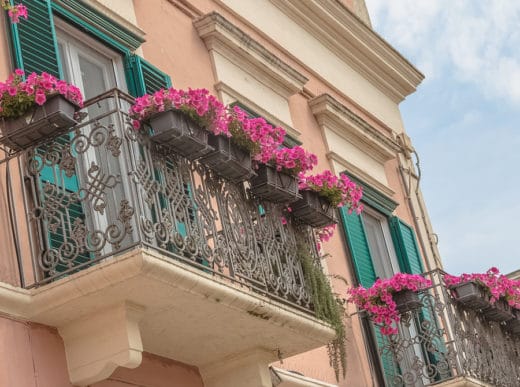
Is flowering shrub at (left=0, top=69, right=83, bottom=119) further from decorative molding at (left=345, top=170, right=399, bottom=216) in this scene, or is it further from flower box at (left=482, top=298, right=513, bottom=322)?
flower box at (left=482, top=298, right=513, bottom=322)

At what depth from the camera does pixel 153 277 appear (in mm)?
6797

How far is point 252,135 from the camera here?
799 cm

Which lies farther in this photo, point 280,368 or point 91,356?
point 280,368

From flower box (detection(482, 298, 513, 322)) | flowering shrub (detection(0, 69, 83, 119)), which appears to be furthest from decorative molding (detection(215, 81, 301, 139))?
flowering shrub (detection(0, 69, 83, 119))

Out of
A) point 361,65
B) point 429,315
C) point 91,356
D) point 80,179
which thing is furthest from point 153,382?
point 361,65

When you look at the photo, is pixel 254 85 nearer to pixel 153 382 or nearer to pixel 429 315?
pixel 429 315

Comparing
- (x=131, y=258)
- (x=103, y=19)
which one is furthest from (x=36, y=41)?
(x=131, y=258)

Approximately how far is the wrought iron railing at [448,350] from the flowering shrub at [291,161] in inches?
107

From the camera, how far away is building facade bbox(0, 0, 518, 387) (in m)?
6.95

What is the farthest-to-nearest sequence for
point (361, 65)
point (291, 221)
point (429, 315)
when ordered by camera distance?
point (361, 65)
point (429, 315)
point (291, 221)

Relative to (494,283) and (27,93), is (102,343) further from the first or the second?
(494,283)

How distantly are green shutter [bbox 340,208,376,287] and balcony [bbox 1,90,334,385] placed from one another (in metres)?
3.28

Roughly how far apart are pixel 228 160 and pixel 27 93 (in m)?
1.47

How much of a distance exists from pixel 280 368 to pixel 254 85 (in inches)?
114
